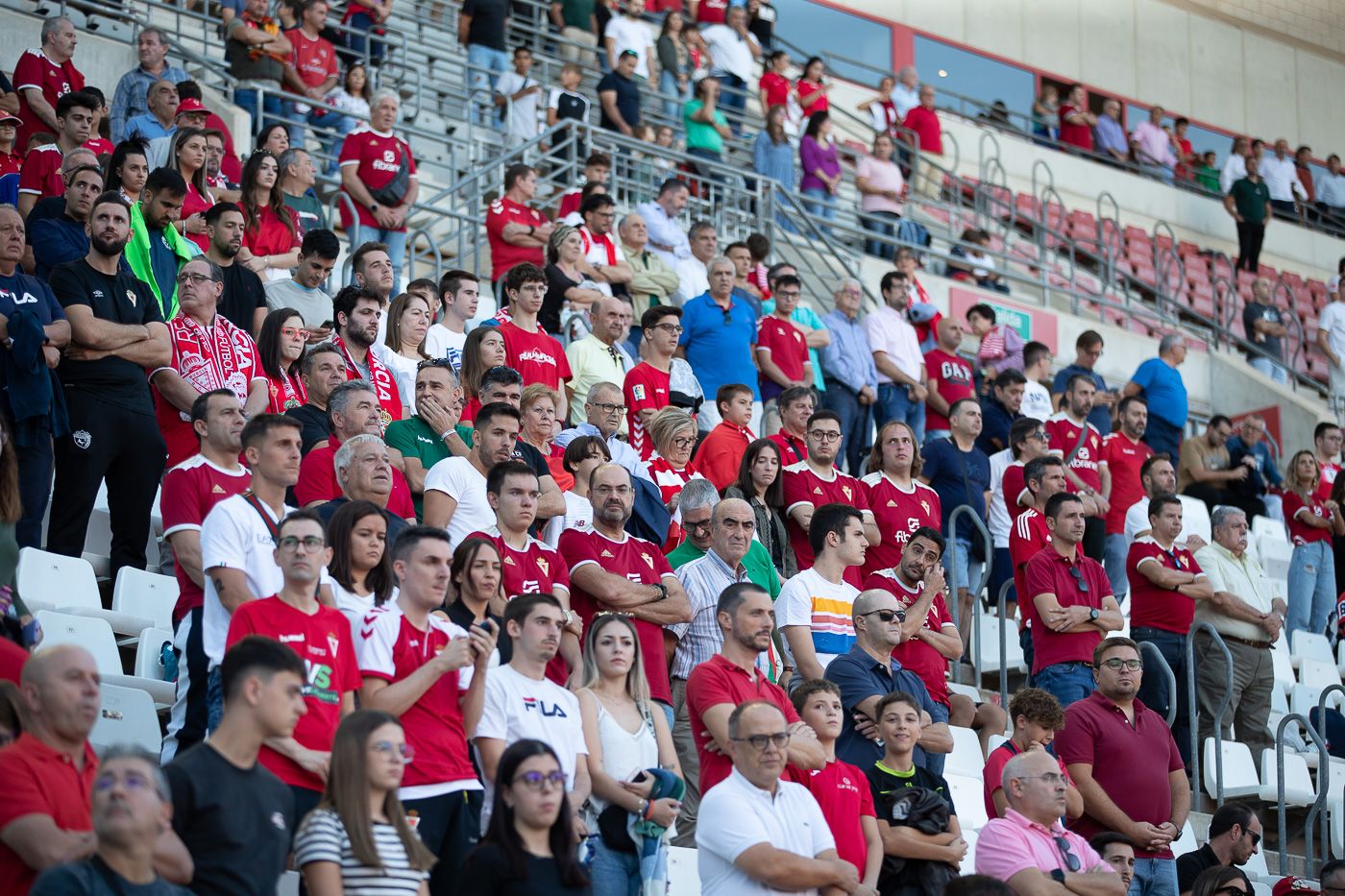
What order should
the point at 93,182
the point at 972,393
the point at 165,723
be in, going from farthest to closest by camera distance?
the point at 972,393 < the point at 93,182 < the point at 165,723

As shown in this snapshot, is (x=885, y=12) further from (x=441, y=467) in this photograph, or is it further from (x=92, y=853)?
(x=92, y=853)

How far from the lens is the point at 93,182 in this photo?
27.3 ft

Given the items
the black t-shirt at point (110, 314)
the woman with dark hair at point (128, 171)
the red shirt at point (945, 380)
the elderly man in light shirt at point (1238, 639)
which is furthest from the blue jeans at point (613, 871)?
the red shirt at point (945, 380)

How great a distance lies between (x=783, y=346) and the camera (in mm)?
11609

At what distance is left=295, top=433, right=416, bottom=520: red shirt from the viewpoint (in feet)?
22.6

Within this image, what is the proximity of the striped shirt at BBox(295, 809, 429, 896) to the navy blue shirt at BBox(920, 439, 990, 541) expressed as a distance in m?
6.25

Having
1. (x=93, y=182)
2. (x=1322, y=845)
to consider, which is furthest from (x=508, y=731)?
(x=1322, y=845)

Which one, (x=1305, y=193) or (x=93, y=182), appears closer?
(x=93, y=182)

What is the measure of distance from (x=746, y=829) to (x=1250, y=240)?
53.2 feet

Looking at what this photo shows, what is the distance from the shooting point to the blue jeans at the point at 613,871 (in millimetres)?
5797

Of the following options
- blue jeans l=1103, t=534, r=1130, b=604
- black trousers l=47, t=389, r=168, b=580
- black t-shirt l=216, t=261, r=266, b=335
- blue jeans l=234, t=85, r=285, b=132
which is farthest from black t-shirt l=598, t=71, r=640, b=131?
black trousers l=47, t=389, r=168, b=580

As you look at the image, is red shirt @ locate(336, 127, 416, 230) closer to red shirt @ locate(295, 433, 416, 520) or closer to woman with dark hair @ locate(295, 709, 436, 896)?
red shirt @ locate(295, 433, 416, 520)

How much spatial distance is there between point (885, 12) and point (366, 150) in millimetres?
12457

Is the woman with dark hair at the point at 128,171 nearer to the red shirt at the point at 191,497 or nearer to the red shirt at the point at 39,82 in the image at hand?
the red shirt at the point at 39,82
